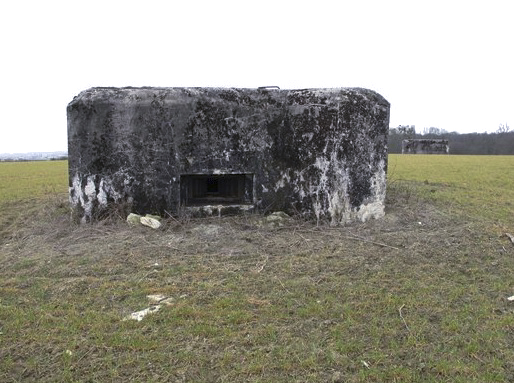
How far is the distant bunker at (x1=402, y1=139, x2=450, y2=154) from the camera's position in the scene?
43.0 metres

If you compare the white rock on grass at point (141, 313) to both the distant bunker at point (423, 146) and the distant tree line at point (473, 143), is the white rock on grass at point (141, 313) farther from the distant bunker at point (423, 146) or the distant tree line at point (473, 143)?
the distant tree line at point (473, 143)

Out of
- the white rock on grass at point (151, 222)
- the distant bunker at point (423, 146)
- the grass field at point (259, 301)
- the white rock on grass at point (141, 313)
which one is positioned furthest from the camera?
the distant bunker at point (423, 146)

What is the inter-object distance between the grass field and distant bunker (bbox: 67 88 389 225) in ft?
1.24

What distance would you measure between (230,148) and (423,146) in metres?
40.4

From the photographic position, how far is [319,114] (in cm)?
625

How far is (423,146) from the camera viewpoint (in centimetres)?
4325

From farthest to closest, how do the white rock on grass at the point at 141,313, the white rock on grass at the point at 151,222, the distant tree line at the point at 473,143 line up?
1. the distant tree line at the point at 473,143
2. the white rock on grass at the point at 151,222
3. the white rock on grass at the point at 141,313

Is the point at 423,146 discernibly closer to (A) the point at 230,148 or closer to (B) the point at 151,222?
(A) the point at 230,148

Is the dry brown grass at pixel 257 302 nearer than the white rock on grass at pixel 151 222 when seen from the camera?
Yes

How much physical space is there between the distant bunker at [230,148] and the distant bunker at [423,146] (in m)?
38.8

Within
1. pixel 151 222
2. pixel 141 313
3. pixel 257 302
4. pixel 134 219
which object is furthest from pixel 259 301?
pixel 134 219

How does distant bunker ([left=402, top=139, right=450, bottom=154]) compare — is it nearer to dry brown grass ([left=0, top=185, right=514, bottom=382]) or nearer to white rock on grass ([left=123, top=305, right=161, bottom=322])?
dry brown grass ([left=0, top=185, right=514, bottom=382])

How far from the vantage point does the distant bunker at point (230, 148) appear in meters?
6.07

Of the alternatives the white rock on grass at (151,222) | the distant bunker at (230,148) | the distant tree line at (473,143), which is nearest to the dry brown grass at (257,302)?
the white rock on grass at (151,222)
